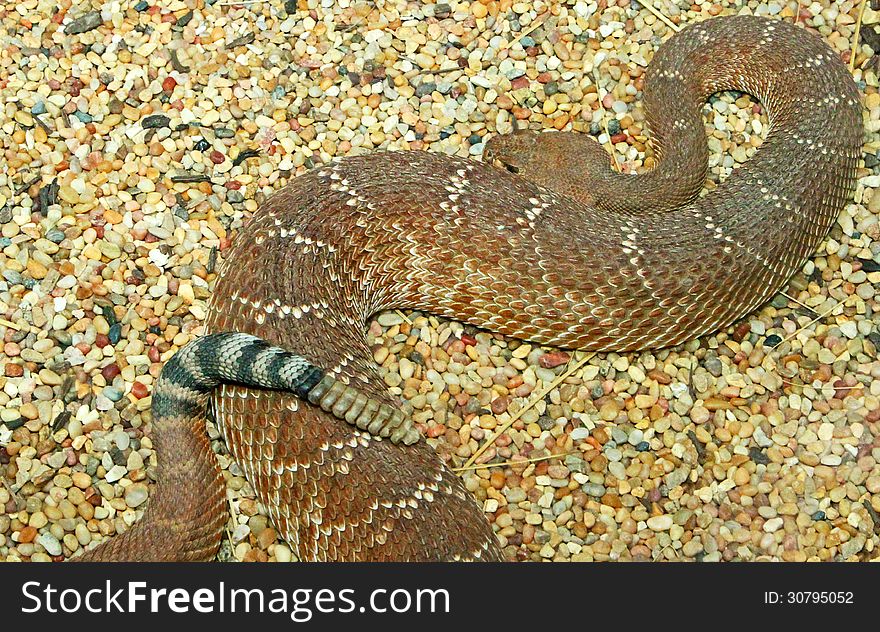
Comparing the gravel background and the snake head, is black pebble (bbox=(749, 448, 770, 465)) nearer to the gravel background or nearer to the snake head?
the gravel background

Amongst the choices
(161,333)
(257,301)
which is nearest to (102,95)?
(161,333)

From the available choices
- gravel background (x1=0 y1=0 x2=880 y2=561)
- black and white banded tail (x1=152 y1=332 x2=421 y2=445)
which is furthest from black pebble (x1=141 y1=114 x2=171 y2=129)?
black and white banded tail (x1=152 y1=332 x2=421 y2=445)

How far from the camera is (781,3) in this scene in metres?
5.65

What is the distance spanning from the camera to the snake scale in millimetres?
3660

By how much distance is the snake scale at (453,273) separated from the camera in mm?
3660

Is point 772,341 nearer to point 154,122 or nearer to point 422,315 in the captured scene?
point 422,315

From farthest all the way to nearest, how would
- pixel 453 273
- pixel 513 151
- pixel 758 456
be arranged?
pixel 513 151, pixel 453 273, pixel 758 456

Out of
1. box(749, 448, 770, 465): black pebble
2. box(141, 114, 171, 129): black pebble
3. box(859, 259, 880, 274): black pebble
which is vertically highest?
box(859, 259, 880, 274): black pebble

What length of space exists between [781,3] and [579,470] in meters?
3.39

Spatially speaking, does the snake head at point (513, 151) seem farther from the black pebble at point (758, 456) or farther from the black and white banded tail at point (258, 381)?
the black pebble at point (758, 456)

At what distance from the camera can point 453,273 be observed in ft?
14.3

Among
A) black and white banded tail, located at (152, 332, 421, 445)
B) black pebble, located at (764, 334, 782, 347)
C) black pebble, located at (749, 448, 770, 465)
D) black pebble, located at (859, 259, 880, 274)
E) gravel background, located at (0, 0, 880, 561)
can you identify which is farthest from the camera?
black pebble, located at (859, 259, 880, 274)

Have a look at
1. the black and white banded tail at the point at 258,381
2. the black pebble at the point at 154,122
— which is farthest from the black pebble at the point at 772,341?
the black pebble at the point at 154,122

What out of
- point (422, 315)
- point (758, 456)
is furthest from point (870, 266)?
point (422, 315)
